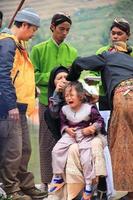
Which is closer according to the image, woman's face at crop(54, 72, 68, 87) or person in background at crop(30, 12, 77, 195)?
woman's face at crop(54, 72, 68, 87)

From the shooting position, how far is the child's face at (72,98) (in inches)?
233

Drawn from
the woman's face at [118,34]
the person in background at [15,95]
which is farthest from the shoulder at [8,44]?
the woman's face at [118,34]

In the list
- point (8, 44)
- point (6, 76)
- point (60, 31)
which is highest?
point (60, 31)

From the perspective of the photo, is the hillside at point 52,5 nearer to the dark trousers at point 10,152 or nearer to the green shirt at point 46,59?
the green shirt at point 46,59

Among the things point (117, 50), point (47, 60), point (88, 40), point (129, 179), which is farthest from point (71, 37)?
point (129, 179)

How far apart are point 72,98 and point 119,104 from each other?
1.75ft

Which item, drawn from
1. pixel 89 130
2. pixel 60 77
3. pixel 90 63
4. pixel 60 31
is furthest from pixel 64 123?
pixel 60 31

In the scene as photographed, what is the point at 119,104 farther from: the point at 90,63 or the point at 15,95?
the point at 15,95

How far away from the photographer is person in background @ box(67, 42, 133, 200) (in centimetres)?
554

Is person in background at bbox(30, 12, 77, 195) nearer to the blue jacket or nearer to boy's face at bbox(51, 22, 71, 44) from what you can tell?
boy's face at bbox(51, 22, 71, 44)

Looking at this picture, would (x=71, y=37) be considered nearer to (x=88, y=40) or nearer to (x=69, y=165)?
(x=88, y=40)

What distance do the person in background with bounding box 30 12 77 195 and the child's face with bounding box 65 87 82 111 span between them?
22.3 inches

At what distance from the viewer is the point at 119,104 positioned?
554 cm

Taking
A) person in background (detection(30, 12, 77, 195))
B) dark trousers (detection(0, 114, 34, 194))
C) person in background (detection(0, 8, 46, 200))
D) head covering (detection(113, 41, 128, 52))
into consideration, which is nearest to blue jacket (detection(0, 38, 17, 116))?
person in background (detection(0, 8, 46, 200))
